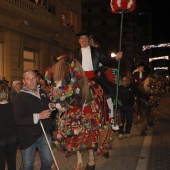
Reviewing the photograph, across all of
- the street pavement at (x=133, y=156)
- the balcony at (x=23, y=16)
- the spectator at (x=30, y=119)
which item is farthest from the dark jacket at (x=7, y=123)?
the balcony at (x=23, y=16)

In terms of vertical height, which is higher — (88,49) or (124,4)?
(124,4)

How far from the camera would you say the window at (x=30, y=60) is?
47.4ft

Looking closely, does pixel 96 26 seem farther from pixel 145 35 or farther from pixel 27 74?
pixel 27 74

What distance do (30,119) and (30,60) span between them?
11625mm

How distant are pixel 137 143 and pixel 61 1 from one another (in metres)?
13.9

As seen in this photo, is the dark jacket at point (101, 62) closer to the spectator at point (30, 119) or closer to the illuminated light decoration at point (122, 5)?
the illuminated light decoration at point (122, 5)

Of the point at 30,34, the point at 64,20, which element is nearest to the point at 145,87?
the point at 30,34

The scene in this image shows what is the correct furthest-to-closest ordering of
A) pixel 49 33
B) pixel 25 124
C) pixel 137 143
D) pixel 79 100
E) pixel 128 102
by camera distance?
pixel 49 33, pixel 128 102, pixel 137 143, pixel 79 100, pixel 25 124

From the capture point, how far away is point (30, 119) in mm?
3629

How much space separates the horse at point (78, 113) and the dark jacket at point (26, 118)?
0.42 m

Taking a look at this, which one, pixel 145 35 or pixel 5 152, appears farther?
pixel 145 35

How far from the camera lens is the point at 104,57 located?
5273mm

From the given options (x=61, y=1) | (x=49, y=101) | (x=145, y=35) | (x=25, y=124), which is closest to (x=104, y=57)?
(x=49, y=101)

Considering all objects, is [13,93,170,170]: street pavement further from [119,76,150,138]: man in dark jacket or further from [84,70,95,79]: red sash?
[84,70,95,79]: red sash
